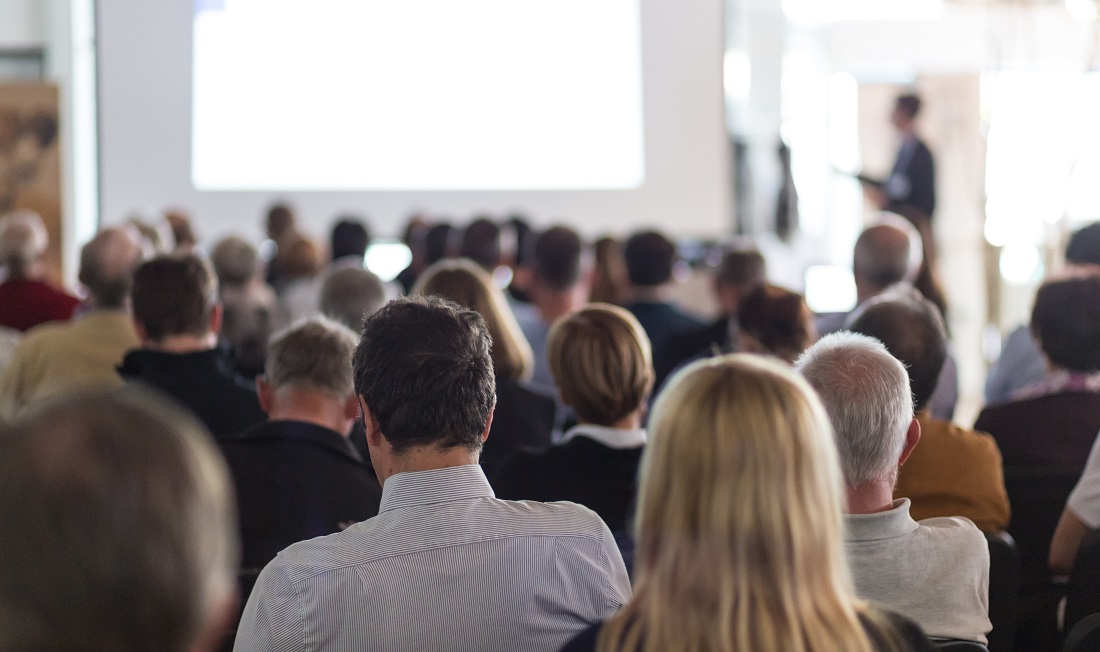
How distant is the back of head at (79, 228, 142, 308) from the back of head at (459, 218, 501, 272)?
2.03 m

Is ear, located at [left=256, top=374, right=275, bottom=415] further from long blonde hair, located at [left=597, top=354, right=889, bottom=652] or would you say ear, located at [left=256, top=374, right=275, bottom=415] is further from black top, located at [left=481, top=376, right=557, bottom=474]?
long blonde hair, located at [left=597, top=354, right=889, bottom=652]

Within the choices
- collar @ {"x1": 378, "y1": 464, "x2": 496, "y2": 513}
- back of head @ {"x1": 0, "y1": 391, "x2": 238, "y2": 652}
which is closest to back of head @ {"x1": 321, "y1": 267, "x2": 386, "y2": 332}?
collar @ {"x1": 378, "y1": 464, "x2": 496, "y2": 513}

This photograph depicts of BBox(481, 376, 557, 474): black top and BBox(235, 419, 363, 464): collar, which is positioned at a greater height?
BBox(235, 419, 363, 464): collar

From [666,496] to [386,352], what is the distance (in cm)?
72

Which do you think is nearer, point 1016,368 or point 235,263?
point 1016,368

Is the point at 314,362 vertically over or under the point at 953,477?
over

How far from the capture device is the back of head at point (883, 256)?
4.29 m

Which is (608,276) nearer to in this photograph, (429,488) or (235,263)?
(235,263)

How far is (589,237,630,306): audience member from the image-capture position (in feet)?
18.2

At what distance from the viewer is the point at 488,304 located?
3.53 meters

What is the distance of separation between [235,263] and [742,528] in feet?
13.5

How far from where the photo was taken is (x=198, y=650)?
33.2 inches

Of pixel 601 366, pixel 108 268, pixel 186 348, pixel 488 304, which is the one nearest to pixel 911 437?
pixel 601 366

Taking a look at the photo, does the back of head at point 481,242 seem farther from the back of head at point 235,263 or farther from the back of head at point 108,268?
the back of head at point 108,268
